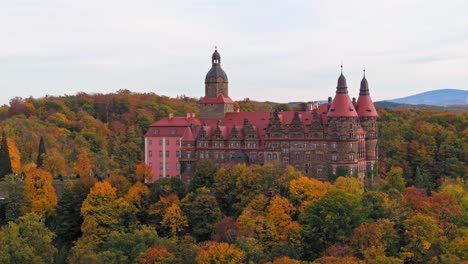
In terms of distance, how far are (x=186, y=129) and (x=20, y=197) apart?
55.6 feet

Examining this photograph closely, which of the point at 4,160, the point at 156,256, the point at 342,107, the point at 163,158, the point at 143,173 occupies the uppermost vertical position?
the point at 342,107

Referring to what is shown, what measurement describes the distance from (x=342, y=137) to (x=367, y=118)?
5.26m

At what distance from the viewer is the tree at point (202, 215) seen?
6350cm

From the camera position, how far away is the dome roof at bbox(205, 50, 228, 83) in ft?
256

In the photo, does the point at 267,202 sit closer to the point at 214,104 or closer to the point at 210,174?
the point at 210,174

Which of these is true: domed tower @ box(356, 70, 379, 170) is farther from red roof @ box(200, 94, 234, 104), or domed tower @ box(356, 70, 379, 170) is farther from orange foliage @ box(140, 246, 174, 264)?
orange foliage @ box(140, 246, 174, 264)

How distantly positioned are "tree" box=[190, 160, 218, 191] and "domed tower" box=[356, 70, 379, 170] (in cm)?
1473

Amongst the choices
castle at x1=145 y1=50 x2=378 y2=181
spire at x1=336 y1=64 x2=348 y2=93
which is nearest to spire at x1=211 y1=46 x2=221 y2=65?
castle at x1=145 y1=50 x2=378 y2=181

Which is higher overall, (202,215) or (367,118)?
(367,118)

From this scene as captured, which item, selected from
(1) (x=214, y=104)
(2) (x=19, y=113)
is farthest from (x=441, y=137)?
(2) (x=19, y=113)

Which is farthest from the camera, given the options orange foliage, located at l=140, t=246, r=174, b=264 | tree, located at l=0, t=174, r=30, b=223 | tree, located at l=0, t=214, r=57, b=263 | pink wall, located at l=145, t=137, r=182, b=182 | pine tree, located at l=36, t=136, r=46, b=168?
pine tree, located at l=36, t=136, r=46, b=168

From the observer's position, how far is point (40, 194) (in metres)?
71.5

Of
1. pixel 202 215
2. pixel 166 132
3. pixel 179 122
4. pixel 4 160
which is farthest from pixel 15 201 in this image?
pixel 202 215

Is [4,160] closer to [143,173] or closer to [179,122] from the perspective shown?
[143,173]
